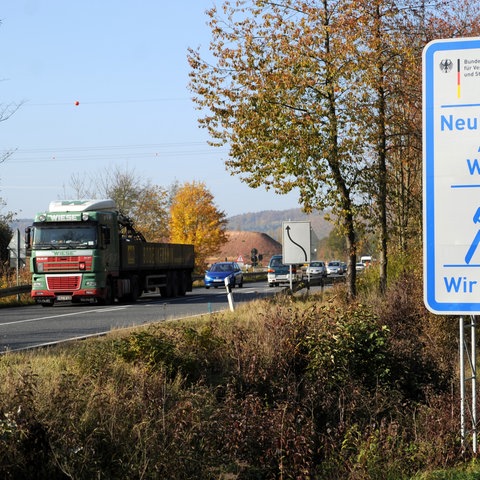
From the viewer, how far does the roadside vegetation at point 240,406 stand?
805cm

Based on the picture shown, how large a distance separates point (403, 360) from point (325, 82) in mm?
10827

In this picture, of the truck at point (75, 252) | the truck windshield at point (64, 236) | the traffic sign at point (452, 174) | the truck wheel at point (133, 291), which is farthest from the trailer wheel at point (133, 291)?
the traffic sign at point (452, 174)

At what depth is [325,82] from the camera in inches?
919

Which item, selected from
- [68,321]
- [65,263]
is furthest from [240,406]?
[65,263]

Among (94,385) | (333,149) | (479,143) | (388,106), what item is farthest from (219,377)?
(388,106)

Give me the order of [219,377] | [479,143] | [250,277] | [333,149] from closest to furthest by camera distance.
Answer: [479,143] < [219,377] < [333,149] < [250,277]

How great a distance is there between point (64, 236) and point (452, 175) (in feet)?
83.6

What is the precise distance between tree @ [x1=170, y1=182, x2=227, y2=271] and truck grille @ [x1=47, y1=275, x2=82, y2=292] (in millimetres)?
51828

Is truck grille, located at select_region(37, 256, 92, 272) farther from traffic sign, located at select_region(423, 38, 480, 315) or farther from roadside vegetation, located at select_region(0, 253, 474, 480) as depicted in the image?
traffic sign, located at select_region(423, 38, 480, 315)

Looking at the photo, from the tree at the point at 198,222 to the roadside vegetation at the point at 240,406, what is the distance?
70466 millimetres

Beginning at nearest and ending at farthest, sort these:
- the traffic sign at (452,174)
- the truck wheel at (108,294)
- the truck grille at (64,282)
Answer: the traffic sign at (452,174) → the truck grille at (64,282) → the truck wheel at (108,294)

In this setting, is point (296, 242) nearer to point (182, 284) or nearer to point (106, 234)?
point (106, 234)

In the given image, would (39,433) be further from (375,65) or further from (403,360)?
(375,65)

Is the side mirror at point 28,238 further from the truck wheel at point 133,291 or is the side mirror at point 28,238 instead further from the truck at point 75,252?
the truck wheel at point 133,291
